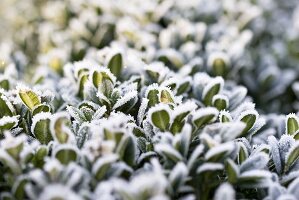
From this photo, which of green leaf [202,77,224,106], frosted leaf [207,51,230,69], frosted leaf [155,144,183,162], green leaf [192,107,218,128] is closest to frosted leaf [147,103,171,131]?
green leaf [192,107,218,128]

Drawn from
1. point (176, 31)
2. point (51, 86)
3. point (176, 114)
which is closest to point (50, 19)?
point (176, 31)

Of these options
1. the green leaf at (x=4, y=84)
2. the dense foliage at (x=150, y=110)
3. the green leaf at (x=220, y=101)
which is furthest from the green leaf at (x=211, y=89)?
the green leaf at (x=4, y=84)

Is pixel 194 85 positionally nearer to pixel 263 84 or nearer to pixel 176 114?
pixel 176 114

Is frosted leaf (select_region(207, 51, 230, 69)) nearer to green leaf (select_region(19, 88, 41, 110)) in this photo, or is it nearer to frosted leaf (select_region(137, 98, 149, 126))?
frosted leaf (select_region(137, 98, 149, 126))

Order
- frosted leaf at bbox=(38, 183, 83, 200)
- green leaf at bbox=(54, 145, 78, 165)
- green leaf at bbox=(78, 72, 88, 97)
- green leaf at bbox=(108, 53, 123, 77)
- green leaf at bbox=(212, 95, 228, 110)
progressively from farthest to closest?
1. green leaf at bbox=(108, 53, 123, 77)
2. green leaf at bbox=(78, 72, 88, 97)
3. green leaf at bbox=(212, 95, 228, 110)
4. green leaf at bbox=(54, 145, 78, 165)
5. frosted leaf at bbox=(38, 183, 83, 200)

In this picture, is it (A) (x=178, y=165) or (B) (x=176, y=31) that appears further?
(B) (x=176, y=31)

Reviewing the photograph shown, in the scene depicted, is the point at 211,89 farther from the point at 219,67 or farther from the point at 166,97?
the point at 219,67
